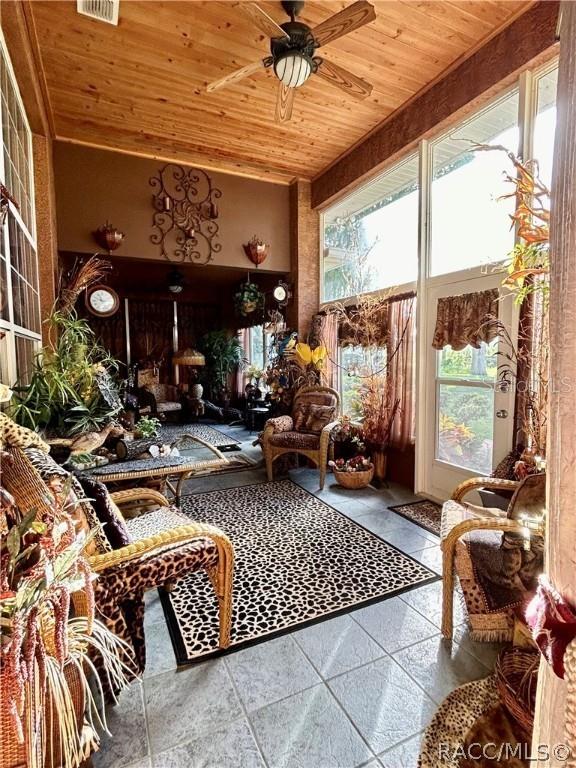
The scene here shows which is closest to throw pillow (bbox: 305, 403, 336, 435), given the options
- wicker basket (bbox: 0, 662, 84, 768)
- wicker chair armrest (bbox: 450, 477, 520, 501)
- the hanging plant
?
the hanging plant

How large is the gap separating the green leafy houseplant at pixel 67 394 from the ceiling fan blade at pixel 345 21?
2.59m

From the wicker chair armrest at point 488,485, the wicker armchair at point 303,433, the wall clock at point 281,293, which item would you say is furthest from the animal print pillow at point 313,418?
the wicker chair armrest at point 488,485

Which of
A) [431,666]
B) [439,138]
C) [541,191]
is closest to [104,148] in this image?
[439,138]

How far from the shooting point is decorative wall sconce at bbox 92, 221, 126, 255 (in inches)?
155

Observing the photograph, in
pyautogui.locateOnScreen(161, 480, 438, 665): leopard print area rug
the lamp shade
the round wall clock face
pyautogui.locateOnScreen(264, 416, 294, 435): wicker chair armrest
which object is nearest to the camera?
pyautogui.locateOnScreen(161, 480, 438, 665): leopard print area rug

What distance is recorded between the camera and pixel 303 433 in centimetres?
407

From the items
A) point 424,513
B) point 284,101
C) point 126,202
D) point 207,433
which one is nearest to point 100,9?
point 284,101

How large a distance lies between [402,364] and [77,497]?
3.11 meters

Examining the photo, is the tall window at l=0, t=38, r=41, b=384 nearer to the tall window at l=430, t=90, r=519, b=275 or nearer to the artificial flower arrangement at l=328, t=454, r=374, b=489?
the artificial flower arrangement at l=328, t=454, r=374, b=489

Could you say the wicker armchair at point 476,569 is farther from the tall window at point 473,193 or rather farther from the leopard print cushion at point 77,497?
the tall window at point 473,193

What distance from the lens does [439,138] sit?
131 inches

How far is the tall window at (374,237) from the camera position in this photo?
373 cm

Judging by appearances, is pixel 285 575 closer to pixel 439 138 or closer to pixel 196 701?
pixel 196 701

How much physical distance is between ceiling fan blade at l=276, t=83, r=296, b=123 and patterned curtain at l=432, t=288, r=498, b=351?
199 centimetres
